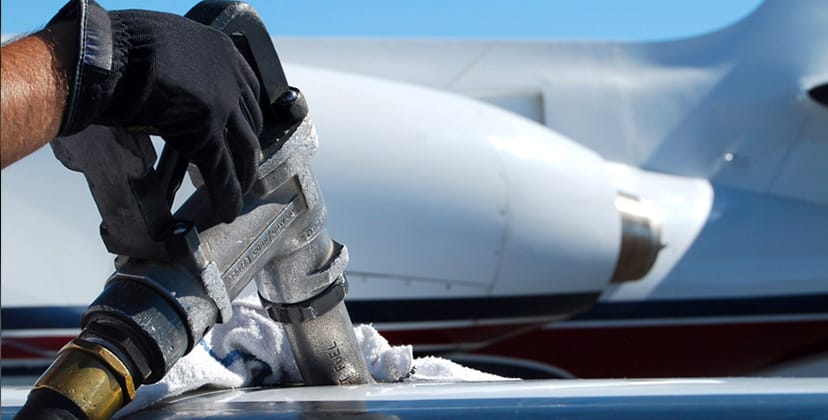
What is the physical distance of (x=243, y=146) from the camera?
706mm

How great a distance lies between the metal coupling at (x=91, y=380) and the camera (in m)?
0.67

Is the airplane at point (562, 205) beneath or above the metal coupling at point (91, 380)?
beneath

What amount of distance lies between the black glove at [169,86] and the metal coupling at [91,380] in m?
0.13

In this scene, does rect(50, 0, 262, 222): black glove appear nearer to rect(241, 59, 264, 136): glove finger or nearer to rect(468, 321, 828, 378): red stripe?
rect(241, 59, 264, 136): glove finger

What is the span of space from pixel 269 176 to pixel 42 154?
6.47 feet

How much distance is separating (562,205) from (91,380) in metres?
2.02

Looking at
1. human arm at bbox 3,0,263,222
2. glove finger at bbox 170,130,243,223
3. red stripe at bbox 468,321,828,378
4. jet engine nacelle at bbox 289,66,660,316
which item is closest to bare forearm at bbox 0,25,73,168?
human arm at bbox 3,0,263,222

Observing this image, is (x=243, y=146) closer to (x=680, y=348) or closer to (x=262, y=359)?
(x=262, y=359)

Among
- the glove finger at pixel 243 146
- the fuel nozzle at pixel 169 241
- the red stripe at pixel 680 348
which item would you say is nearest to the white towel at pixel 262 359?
the fuel nozzle at pixel 169 241

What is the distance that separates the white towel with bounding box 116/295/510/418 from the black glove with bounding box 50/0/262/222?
25cm

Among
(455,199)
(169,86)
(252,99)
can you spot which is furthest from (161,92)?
(455,199)

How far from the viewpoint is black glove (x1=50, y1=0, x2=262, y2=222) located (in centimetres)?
57

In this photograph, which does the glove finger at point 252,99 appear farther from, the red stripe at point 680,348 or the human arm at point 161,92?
the red stripe at point 680,348

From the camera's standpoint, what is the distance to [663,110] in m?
3.46
